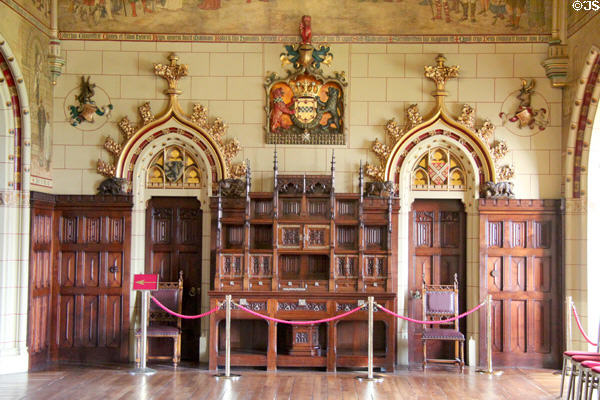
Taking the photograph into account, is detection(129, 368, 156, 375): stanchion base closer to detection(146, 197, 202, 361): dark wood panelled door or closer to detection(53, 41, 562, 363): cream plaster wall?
detection(146, 197, 202, 361): dark wood panelled door

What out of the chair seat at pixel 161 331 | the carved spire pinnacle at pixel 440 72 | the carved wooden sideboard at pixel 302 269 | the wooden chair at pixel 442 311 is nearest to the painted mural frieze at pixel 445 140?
the carved spire pinnacle at pixel 440 72

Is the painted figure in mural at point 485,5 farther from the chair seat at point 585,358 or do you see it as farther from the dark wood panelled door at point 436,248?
the chair seat at point 585,358

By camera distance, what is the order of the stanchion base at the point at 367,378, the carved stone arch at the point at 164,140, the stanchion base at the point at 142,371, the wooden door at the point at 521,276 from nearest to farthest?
the stanchion base at the point at 367,378 < the stanchion base at the point at 142,371 < the wooden door at the point at 521,276 < the carved stone arch at the point at 164,140

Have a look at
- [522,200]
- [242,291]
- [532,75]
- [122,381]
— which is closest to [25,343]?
[122,381]

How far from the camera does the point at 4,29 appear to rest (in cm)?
933

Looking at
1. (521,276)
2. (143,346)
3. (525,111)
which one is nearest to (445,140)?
(525,111)

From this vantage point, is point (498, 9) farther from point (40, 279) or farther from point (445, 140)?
point (40, 279)

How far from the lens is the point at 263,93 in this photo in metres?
11.0

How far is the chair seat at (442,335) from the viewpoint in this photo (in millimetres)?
10222

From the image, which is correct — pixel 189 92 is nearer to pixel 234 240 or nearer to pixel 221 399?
pixel 234 240

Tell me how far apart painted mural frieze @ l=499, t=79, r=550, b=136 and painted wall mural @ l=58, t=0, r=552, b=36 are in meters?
0.88

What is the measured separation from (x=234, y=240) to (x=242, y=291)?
3.35ft

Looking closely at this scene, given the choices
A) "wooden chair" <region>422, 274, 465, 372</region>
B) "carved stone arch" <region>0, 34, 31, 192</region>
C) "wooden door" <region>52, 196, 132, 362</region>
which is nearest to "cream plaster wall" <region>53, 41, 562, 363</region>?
"wooden door" <region>52, 196, 132, 362</region>

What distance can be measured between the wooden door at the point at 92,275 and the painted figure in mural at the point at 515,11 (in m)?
5.96
